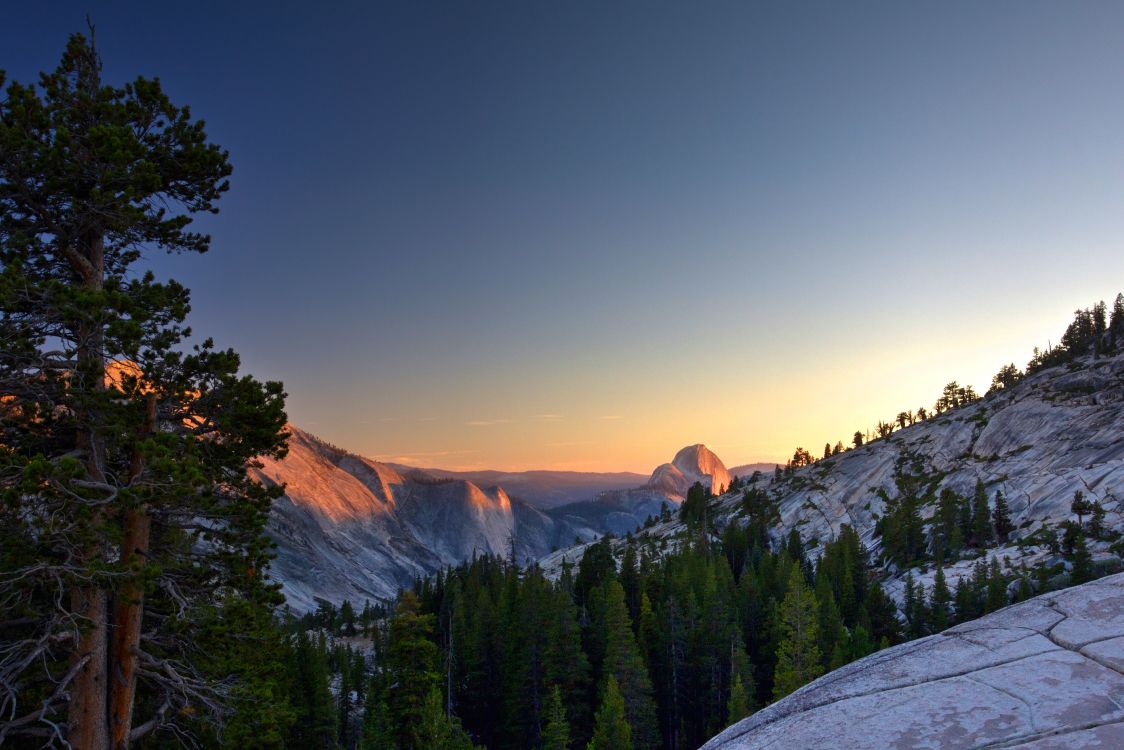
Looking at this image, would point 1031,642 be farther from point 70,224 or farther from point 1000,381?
point 1000,381

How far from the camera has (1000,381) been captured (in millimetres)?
154250

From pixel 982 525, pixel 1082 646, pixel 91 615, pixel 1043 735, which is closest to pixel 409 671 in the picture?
pixel 91 615

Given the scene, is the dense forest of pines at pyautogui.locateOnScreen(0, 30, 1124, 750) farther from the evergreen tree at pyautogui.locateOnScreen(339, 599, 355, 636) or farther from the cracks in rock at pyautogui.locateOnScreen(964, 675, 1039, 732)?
the evergreen tree at pyautogui.locateOnScreen(339, 599, 355, 636)

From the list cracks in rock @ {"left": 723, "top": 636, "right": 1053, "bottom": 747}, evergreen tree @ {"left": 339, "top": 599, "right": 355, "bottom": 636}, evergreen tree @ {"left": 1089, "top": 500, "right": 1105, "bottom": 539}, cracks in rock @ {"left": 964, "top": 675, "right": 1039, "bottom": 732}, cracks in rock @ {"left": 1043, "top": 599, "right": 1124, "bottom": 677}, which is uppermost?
cracks in rock @ {"left": 1043, "top": 599, "right": 1124, "bottom": 677}

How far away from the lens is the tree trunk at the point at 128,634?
12.1 m

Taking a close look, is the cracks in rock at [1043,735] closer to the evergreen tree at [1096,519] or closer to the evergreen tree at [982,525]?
the evergreen tree at [1096,519]

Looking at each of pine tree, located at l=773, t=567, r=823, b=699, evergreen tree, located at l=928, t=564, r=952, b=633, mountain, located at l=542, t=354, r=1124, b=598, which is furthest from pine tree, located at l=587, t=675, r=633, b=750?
mountain, located at l=542, t=354, r=1124, b=598

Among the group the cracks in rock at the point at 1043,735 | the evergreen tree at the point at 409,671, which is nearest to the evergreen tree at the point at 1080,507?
the evergreen tree at the point at 409,671

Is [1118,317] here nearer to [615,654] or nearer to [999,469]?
[999,469]

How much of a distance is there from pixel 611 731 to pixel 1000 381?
166480 mm

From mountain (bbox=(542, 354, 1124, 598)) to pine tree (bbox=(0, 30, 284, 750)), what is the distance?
3094 inches

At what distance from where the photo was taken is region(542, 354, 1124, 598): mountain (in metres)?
76.9

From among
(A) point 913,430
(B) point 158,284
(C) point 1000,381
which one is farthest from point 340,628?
(C) point 1000,381

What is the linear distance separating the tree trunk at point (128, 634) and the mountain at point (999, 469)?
79595 millimetres
